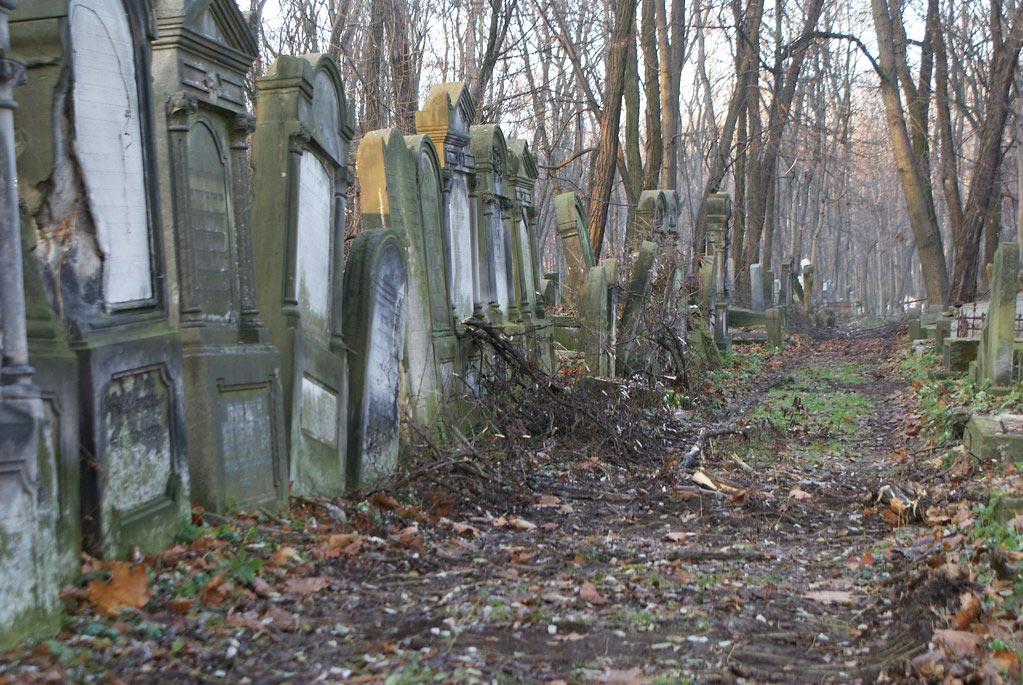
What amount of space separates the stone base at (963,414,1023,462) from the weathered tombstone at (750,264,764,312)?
18115 mm

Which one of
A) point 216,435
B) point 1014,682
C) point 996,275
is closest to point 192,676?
point 216,435

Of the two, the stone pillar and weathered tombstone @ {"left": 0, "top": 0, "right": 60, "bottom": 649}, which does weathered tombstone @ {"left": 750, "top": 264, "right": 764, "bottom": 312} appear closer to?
the stone pillar

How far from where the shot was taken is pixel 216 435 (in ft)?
17.1

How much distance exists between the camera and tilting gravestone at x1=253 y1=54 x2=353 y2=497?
6.19 meters

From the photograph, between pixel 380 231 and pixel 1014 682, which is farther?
pixel 380 231

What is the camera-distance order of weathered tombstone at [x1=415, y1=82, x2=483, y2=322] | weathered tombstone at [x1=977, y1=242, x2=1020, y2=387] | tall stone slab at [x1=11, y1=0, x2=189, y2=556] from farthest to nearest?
weathered tombstone at [x1=977, y1=242, x2=1020, y2=387]
weathered tombstone at [x1=415, y1=82, x2=483, y2=322]
tall stone slab at [x1=11, y1=0, x2=189, y2=556]

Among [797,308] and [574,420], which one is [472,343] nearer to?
[574,420]

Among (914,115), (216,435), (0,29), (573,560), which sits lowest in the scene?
(573,560)

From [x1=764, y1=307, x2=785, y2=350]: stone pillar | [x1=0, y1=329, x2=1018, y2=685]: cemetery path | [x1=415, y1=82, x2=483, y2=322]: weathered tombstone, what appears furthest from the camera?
[x1=764, y1=307, x2=785, y2=350]: stone pillar

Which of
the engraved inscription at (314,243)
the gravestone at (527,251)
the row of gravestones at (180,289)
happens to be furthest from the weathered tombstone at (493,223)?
the engraved inscription at (314,243)

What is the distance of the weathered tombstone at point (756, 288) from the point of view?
25.8m

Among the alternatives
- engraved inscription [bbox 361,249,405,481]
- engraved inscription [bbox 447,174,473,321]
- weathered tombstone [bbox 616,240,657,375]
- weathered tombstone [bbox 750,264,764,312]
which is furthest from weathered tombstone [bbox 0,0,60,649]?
weathered tombstone [bbox 750,264,764,312]

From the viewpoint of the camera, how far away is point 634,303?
1295cm

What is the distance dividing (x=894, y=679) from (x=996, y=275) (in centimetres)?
702
